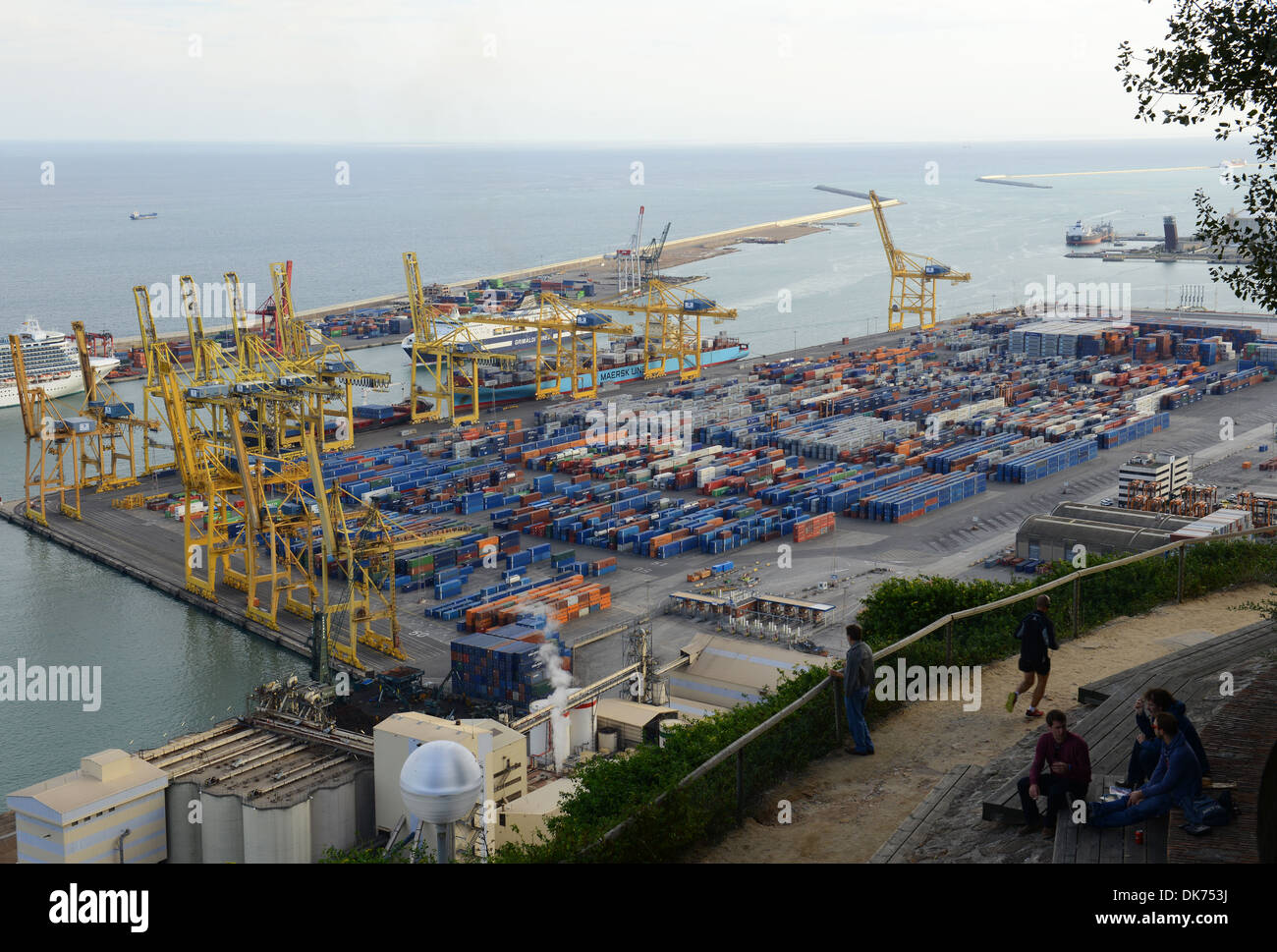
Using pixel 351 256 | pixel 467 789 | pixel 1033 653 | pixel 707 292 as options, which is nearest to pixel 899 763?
pixel 1033 653

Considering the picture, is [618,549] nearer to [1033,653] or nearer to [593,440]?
[593,440]

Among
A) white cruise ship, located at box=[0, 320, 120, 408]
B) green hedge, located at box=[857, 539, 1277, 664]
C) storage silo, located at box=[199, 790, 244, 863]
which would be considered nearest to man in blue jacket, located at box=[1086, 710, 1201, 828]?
green hedge, located at box=[857, 539, 1277, 664]

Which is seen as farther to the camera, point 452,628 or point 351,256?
point 351,256

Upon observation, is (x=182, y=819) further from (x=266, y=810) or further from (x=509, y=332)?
(x=509, y=332)

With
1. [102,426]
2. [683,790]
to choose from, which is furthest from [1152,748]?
[102,426]
